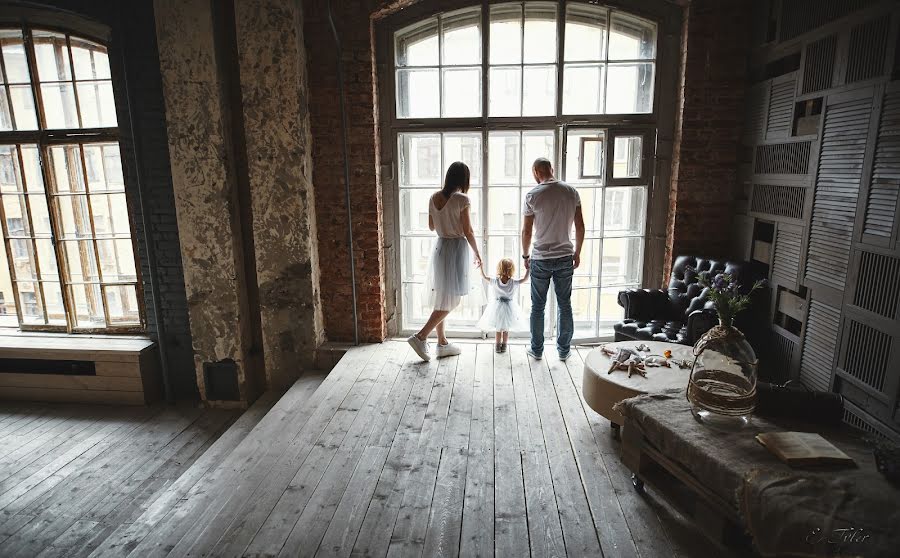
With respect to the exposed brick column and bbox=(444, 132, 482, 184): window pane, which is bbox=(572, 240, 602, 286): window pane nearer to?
bbox=(444, 132, 482, 184): window pane

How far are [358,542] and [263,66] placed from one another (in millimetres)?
3742

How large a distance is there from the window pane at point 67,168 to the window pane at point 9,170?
0.41 metres

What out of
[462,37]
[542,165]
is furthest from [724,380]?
[462,37]

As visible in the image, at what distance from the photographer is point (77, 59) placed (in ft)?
15.2

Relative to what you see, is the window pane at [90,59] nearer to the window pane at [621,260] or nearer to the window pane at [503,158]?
the window pane at [503,158]

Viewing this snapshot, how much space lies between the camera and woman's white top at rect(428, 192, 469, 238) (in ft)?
13.7

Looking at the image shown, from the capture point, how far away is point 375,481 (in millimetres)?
2773

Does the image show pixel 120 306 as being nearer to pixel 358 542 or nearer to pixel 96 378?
pixel 96 378

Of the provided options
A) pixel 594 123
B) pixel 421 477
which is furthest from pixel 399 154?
pixel 421 477

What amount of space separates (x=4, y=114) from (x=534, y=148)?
16.7 ft

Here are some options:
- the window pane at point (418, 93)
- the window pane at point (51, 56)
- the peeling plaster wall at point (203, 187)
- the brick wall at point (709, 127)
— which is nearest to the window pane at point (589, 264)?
the brick wall at point (709, 127)

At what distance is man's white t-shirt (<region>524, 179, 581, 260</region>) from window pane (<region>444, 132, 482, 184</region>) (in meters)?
0.79

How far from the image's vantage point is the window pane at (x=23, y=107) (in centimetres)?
477

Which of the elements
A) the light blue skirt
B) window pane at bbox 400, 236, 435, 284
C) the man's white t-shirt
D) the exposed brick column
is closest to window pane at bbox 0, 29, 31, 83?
the exposed brick column
